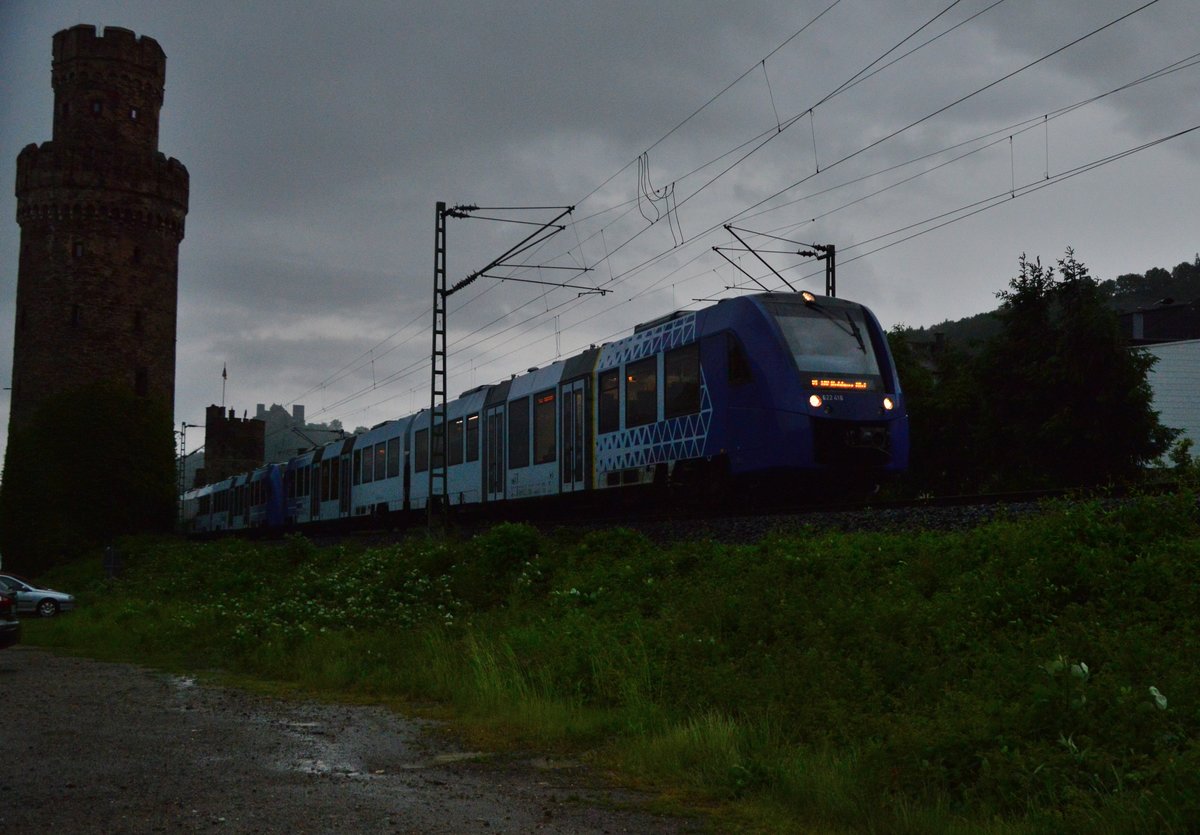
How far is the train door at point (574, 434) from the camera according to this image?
70.5 feet

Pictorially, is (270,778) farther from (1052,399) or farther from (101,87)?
(101,87)

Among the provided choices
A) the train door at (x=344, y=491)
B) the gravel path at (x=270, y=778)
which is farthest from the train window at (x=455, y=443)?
the gravel path at (x=270, y=778)

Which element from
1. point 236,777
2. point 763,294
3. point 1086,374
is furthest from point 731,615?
point 1086,374

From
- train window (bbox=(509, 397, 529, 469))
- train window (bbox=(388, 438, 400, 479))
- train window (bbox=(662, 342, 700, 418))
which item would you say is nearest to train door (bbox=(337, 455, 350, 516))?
train window (bbox=(388, 438, 400, 479))

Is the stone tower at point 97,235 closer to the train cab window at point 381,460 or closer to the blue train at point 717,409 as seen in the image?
the train cab window at point 381,460

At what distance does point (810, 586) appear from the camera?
11.4 m

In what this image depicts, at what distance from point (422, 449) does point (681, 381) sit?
14.8 metres

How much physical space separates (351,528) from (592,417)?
68.2 feet

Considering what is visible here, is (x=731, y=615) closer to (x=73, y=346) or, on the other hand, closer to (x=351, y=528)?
(x=351, y=528)

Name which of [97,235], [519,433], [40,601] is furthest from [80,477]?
[519,433]

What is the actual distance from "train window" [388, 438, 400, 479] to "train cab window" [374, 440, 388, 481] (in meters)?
0.40

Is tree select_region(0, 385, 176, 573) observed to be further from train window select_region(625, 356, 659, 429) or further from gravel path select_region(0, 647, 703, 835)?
gravel path select_region(0, 647, 703, 835)

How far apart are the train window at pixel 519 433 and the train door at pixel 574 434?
213 centimetres

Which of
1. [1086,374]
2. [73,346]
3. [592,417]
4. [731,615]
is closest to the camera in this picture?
[731,615]
